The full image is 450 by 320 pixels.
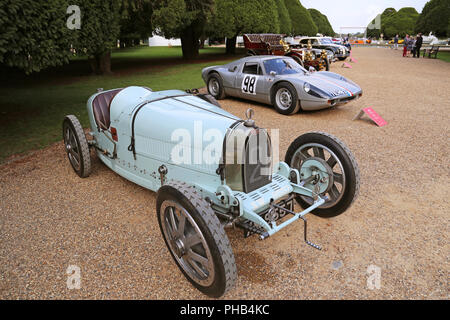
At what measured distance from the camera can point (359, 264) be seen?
3023 mm

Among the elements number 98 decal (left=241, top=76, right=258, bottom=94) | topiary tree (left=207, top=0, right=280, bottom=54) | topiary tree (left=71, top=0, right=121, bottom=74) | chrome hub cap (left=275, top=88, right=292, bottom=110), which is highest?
topiary tree (left=207, top=0, right=280, bottom=54)

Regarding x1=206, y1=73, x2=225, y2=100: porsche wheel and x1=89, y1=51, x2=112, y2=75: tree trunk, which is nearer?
x1=206, y1=73, x2=225, y2=100: porsche wheel

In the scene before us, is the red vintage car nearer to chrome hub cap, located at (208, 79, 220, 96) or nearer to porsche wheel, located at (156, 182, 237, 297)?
chrome hub cap, located at (208, 79, 220, 96)

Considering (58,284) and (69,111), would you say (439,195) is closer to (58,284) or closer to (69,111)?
(58,284)

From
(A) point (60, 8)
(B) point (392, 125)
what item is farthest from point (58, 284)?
(B) point (392, 125)

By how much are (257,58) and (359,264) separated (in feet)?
24.3

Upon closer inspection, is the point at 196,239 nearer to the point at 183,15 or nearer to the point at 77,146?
the point at 77,146

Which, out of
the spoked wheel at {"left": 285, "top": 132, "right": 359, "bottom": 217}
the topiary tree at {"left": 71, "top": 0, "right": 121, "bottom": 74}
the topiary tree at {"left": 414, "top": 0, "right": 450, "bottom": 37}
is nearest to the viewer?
the spoked wheel at {"left": 285, "top": 132, "right": 359, "bottom": 217}

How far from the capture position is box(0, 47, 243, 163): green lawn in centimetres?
685

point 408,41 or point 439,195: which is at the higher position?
point 408,41

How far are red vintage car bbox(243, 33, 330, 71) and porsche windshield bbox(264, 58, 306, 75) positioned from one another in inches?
237

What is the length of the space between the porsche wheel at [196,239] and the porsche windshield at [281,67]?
270 inches

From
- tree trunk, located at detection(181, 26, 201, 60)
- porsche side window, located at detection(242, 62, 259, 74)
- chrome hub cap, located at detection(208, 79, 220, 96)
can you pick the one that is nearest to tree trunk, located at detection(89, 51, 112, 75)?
chrome hub cap, located at detection(208, 79, 220, 96)

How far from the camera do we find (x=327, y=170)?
11.3 ft
